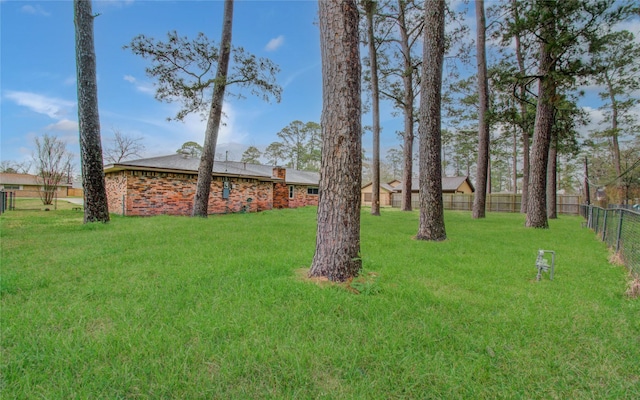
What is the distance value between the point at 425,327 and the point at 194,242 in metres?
4.13

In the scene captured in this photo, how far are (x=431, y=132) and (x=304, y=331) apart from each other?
5.27 meters

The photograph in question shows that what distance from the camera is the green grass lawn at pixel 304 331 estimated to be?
4.70ft

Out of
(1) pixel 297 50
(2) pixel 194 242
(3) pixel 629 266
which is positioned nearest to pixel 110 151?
(1) pixel 297 50

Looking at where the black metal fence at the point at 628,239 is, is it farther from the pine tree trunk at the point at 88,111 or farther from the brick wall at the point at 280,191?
the brick wall at the point at 280,191

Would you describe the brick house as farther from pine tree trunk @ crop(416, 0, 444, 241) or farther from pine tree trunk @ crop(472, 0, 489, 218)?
pine tree trunk @ crop(416, 0, 444, 241)

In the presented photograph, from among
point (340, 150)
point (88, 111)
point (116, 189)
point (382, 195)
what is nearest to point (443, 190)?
point (382, 195)

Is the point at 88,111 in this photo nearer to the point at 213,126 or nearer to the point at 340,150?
the point at 213,126

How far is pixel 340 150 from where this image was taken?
9.61 feet

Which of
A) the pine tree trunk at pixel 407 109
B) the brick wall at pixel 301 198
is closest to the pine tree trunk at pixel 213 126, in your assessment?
the pine tree trunk at pixel 407 109

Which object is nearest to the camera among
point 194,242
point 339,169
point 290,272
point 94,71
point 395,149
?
point 339,169

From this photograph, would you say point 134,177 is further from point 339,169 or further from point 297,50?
point 339,169

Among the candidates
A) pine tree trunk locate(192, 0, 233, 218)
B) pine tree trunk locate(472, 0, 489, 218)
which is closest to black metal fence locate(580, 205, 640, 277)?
pine tree trunk locate(472, 0, 489, 218)

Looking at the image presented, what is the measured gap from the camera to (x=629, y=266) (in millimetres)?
3758

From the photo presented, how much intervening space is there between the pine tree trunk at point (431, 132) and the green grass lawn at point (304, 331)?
2188 millimetres
